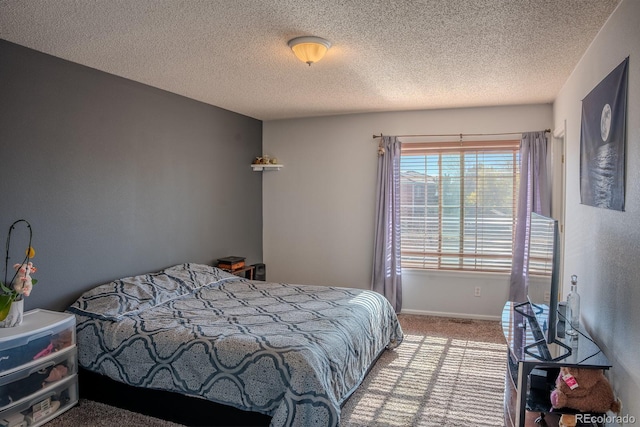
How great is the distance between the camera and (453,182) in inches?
196

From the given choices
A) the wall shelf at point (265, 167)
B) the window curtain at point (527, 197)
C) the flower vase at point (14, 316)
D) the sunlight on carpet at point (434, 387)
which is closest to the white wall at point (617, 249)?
the sunlight on carpet at point (434, 387)

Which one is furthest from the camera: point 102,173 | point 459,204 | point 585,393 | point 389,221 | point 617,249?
point 389,221

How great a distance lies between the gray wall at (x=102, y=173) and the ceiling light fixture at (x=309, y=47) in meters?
1.73

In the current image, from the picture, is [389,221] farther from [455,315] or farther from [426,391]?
[426,391]

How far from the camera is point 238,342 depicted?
2533 mm

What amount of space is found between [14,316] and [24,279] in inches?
8.8

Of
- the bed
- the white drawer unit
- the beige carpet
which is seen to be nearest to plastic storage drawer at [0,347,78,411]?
the white drawer unit

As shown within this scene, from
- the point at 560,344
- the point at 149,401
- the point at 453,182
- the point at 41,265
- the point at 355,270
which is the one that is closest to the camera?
the point at 560,344

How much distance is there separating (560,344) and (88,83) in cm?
363

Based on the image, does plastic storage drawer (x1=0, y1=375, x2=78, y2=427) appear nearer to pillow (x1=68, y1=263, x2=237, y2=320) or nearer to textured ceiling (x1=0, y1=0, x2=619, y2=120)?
pillow (x1=68, y1=263, x2=237, y2=320)

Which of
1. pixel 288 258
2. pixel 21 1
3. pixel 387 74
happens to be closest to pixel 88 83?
pixel 21 1

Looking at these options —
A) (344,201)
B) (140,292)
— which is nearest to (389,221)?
(344,201)

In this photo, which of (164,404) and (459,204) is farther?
(459,204)

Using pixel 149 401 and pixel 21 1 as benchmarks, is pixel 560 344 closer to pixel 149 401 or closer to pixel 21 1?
pixel 149 401
